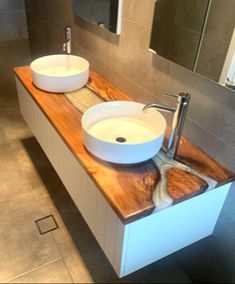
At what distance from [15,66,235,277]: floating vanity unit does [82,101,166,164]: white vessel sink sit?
53 millimetres

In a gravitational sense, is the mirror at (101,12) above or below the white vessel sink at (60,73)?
above

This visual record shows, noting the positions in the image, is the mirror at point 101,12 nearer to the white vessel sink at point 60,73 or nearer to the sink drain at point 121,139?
the white vessel sink at point 60,73

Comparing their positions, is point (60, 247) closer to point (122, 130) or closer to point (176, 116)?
point (122, 130)

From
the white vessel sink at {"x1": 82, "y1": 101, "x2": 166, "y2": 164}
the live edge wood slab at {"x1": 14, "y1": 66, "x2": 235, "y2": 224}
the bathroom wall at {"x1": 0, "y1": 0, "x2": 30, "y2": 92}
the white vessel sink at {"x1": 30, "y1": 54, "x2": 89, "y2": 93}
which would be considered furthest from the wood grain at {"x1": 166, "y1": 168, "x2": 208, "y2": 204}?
the bathroom wall at {"x1": 0, "y1": 0, "x2": 30, "y2": 92}

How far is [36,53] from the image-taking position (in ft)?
10.3

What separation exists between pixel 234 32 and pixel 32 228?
148 centimetres

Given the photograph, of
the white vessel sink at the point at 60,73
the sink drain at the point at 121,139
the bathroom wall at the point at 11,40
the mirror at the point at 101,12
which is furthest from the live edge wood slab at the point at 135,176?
the bathroom wall at the point at 11,40

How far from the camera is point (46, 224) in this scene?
172cm

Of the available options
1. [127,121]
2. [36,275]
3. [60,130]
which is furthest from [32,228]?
[127,121]

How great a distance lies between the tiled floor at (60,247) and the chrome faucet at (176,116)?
33 cm

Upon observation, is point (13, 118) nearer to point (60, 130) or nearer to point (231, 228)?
point (60, 130)

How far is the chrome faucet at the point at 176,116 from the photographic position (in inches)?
40.5

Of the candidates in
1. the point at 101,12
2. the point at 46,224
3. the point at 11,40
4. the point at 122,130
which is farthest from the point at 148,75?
the point at 11,40

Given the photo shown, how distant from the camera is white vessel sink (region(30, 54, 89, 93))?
1.60m
